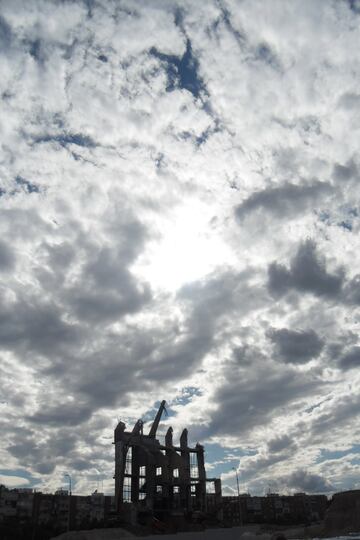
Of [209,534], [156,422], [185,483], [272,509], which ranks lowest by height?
[209,534]

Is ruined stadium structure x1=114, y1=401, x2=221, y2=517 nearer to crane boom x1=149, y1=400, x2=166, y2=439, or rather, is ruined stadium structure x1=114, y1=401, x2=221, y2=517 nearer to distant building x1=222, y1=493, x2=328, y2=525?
crane boom x1=149, y1=400, x2=166, y2=439

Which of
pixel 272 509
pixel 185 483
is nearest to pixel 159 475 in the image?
pixel 185 483

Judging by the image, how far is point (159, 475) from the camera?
113 m

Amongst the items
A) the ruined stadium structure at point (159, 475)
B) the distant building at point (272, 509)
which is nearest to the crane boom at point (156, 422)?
the ruined stadium structure at point (159, 475)

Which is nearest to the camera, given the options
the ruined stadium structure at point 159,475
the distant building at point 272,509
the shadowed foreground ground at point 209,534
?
the shadowed foreground ground at point 209,534

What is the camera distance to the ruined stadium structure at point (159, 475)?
346ft

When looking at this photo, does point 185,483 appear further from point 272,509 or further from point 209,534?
point 272,509

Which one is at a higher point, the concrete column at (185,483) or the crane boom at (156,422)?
the crane boom at (156,422)

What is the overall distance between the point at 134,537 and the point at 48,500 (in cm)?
3458

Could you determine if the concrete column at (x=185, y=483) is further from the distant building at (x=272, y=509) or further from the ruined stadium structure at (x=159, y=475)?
the distant building at (x=272, y=509)

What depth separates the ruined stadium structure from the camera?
106 metres

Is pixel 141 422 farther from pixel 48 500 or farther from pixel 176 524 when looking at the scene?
pixel 48 500

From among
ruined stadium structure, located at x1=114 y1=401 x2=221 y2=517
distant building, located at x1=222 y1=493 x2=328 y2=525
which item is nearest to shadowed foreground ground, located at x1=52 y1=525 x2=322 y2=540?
ruined stadium structure, located at x1=114 y1=401 x2=221 y2=517

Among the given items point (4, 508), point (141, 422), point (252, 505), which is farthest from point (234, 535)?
point (252, 505)
